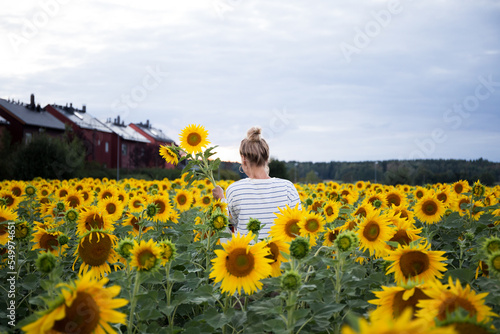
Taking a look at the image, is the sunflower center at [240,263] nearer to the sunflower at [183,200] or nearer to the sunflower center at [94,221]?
the sunflower center at [94,221]

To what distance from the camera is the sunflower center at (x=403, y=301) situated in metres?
1.86

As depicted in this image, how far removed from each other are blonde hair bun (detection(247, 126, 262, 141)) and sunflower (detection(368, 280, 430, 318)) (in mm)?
3024

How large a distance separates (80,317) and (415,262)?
1.82m

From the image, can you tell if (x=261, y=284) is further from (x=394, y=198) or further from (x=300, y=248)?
(x=394, y=198)

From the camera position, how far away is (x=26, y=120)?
4219cm

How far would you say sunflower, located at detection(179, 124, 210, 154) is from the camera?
4727 millimetres

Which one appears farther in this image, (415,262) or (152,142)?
(152,142)

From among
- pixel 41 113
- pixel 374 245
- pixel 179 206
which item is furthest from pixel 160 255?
pixel 41 113

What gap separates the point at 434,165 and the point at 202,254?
53.7 ft

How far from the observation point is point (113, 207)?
5.17m

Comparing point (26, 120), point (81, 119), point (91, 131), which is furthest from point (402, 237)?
point (81, 119)

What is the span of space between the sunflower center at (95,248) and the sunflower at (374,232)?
6.24 ft

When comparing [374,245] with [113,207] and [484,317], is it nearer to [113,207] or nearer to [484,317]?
[484,317]

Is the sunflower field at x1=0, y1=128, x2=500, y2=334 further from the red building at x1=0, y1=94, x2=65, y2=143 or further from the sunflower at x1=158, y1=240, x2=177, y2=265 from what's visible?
the red building at x1=0, y1=94, x2=65, y2=143
